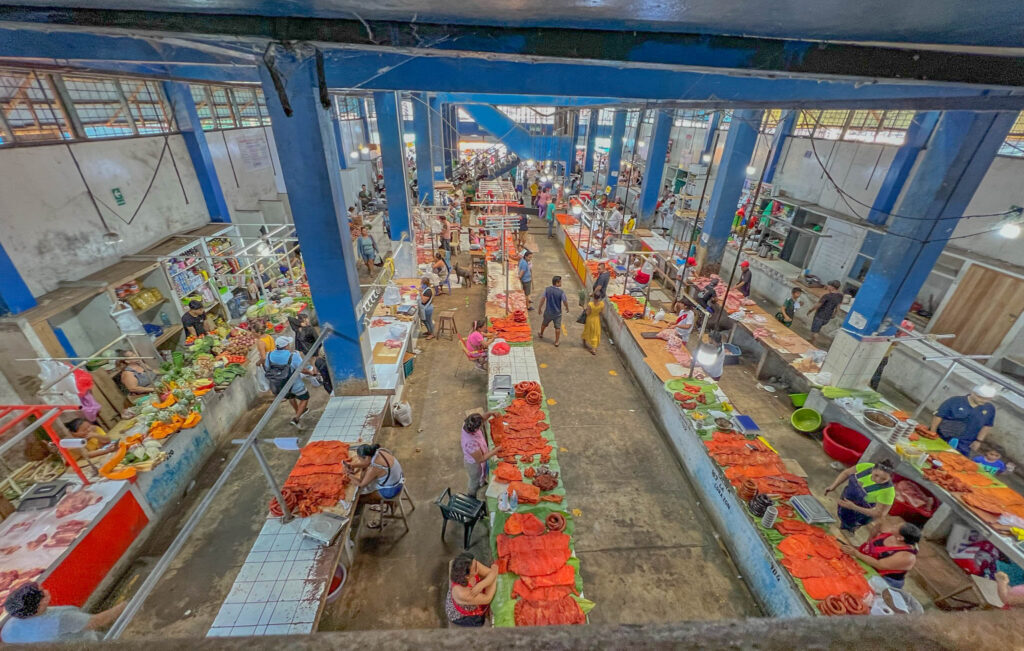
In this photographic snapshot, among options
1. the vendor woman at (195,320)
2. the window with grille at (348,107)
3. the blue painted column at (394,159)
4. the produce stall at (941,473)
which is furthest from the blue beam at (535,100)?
the produce stall at (941,473)

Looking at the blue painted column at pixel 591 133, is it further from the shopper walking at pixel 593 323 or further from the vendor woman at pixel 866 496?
the vendor woman at pixel 866 496

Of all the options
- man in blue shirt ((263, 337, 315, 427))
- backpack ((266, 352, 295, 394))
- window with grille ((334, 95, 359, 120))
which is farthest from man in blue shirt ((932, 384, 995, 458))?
window with grille ((334, 95, 359, 120))

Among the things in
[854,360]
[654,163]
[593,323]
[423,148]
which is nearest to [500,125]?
[423,148]

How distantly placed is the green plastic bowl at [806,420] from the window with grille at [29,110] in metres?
14.7

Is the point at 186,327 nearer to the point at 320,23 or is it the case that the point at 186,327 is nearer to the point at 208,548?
the point at 208,548

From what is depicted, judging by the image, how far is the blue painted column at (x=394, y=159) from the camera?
10.8 meters

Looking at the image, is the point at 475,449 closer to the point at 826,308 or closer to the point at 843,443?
the point at 843,443

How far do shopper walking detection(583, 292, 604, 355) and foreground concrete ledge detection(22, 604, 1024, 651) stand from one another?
912 centimetres

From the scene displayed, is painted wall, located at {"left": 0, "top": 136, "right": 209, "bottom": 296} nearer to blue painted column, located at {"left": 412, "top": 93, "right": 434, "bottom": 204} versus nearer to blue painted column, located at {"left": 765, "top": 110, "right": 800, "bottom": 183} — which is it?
blue painted column, located at {"left": 412, "top": 93, "right": 434, "bottom": 204}

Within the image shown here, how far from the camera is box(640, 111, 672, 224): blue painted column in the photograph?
15.9 meters

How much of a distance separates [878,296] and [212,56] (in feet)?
34.1

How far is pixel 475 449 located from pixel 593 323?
532cm

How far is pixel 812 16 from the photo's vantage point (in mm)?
1732

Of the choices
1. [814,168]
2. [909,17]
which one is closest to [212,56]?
[909,17]
